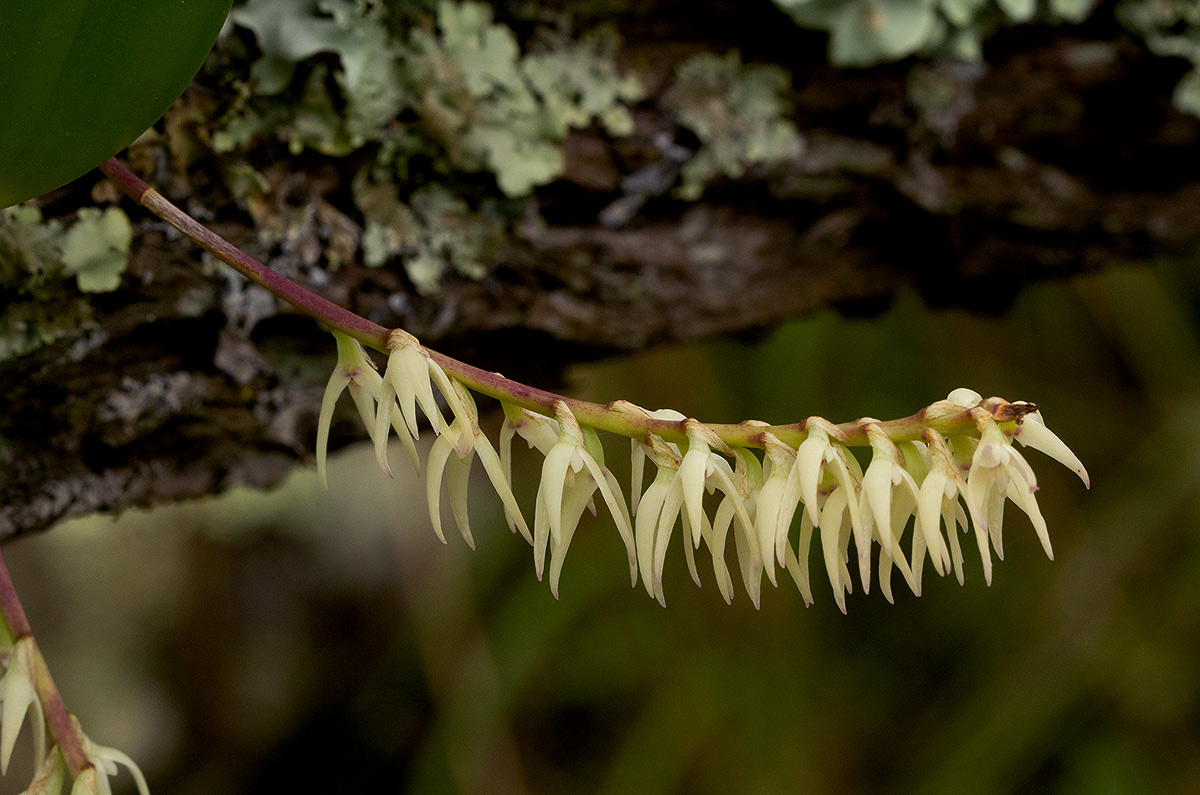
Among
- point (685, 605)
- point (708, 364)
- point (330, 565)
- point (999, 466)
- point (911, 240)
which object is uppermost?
point (999, 466)

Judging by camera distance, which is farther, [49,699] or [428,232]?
[428,232]

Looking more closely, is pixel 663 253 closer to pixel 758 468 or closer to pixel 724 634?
pixel 758 468

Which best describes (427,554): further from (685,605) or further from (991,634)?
(991,634)

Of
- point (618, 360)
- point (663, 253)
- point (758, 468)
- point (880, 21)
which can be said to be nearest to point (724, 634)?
point (618, 360)

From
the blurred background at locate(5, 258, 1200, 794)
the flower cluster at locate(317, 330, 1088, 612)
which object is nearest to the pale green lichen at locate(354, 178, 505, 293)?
the flower cluster at locate(317, 330, 1088, 612)

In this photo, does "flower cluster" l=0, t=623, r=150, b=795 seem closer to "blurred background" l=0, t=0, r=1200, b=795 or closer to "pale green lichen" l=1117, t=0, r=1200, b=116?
"blurred background" l=0, t=0, r=1200, b=795

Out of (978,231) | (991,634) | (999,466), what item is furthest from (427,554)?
(999,466)
